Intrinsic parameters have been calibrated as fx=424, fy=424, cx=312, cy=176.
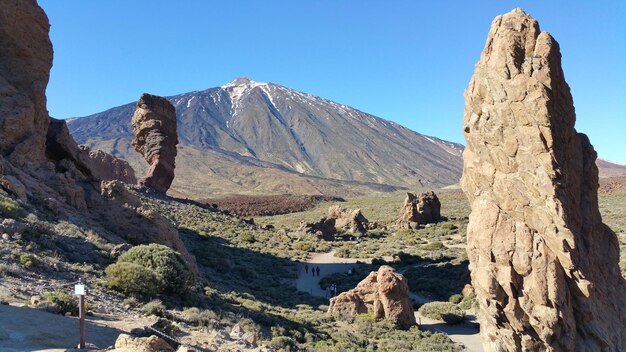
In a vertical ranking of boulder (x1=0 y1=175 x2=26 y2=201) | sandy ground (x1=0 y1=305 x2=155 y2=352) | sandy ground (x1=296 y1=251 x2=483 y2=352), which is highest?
boulder (x1=0 y1=175 x2=26 y2=201)

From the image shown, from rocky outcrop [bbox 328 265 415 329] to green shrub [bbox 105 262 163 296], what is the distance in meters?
7.99

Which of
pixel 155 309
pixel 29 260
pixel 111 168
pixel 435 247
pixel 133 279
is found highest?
pixel 111 168

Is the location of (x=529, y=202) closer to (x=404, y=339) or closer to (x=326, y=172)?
(x=404, y=339)

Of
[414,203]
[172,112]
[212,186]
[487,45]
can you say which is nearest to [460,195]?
[414,203]

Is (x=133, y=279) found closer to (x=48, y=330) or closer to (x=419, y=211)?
(x=48, y=330)

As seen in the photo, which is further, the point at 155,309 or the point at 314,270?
the point at 314,270

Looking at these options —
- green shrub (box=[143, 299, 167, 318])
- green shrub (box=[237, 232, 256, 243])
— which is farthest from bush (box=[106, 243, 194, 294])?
green shrub (box=[237, 232, 256, 243])

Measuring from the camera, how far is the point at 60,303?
27.0ft

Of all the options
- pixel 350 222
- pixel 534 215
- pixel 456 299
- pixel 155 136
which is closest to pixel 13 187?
pixel 534 215

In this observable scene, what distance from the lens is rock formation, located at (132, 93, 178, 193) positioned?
4409cm

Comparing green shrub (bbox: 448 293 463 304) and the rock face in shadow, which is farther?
green shrub (bbox: 448 293 463 304)

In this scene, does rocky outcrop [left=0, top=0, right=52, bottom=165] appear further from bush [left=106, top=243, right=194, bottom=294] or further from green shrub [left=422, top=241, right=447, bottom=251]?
green shrub [left=422, top=241, right=447, bottom=251]

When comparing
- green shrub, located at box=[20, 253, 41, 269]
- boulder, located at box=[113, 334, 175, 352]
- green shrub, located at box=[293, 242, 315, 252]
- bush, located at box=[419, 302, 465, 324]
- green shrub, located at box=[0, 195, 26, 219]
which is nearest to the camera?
boulder, located at box=[113, 334, 175, 352]

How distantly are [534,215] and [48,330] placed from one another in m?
8.64
